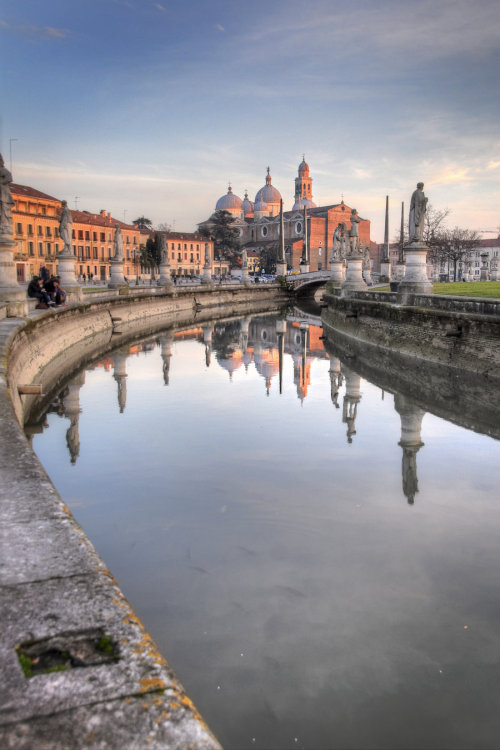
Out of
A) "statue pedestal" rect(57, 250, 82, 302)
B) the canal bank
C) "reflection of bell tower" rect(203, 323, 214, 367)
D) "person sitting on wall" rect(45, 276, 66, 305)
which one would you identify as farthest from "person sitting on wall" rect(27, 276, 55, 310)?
the canal bank

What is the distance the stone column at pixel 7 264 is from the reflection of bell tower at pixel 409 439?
7908mm

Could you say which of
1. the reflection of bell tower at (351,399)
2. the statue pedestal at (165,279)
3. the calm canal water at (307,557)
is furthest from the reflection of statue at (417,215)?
the statue pedestal at (165,279)

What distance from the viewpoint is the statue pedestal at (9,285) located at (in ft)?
41.3

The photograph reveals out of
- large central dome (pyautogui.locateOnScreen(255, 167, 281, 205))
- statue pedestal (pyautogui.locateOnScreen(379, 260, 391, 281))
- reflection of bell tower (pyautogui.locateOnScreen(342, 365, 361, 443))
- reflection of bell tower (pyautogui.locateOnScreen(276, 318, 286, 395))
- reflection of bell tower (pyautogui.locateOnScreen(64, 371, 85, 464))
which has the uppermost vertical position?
large central dome (pyautogui.locateOnScreen(255, 167, 281, 205))

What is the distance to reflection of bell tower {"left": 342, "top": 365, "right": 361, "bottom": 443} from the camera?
32.2 feet

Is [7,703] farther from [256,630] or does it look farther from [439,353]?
[439,353]

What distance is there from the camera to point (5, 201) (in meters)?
12.8

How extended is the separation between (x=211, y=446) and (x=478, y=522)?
3.86 meters

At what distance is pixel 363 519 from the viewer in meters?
5.86

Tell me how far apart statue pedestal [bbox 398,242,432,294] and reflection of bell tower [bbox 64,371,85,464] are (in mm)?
8912

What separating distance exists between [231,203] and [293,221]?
1950 cm

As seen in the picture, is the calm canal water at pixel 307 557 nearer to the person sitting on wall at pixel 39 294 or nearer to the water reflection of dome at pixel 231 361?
the water reflection of dome at pixel 231 361

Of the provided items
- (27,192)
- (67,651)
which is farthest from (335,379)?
(27,192)

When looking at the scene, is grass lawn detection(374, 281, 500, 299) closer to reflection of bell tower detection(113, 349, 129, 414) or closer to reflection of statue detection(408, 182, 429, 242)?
reflection of statue detection(408, 182, 429, 242)
